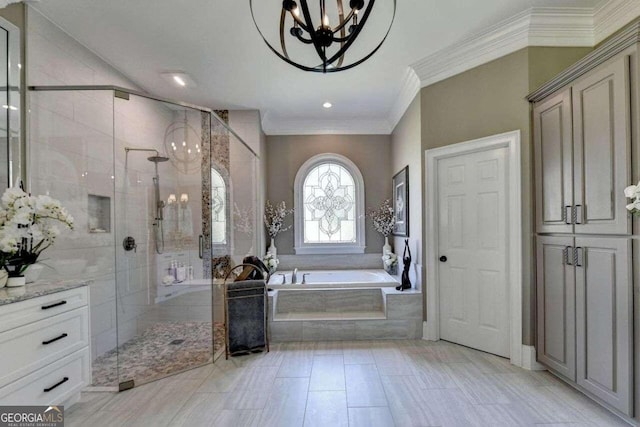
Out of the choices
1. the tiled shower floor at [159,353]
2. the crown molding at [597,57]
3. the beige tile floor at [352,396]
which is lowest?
the beige tile floor at [352,396]

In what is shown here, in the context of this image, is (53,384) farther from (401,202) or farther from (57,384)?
(401,202)

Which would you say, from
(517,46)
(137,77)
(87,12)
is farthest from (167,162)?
(517,46)

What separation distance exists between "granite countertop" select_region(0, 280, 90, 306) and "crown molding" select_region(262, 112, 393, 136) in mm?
3471

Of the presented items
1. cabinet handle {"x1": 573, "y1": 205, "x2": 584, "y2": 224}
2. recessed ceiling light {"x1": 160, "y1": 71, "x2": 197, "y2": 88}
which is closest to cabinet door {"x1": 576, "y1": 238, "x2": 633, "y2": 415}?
cabinet handle {"x1": 573, "y1": 205, "x2": 584, "y2": 224}

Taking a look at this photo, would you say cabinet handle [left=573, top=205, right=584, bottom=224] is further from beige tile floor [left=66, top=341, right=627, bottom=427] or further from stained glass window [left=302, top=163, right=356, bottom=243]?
stained glass window [left=302, top=163, right=356, bottom=243]

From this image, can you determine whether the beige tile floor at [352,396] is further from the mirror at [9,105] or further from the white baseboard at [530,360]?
the mirror at [9,105]

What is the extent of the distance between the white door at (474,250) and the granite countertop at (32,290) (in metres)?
3.11

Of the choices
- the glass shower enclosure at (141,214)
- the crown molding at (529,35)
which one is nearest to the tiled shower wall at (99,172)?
the glass shower enclosure at (141,214)

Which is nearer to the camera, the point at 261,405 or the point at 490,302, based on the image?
the point at 261,405

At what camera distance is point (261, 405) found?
227 centimetres

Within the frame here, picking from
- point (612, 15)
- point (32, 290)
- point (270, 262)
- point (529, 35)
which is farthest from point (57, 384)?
A: point (612, 15)

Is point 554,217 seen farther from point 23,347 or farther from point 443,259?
point 23,347

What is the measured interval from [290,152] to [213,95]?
4.91ft

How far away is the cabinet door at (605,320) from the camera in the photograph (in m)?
1.94
